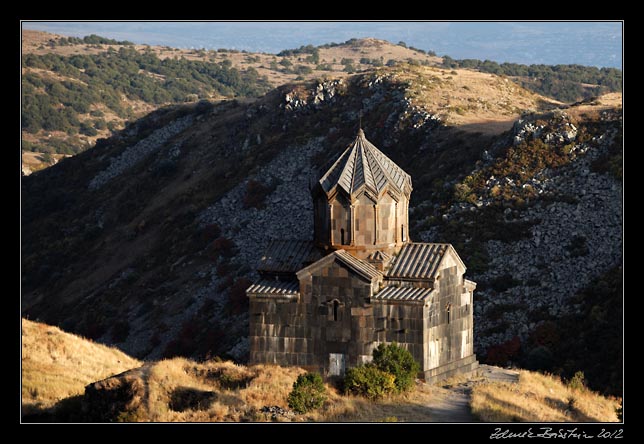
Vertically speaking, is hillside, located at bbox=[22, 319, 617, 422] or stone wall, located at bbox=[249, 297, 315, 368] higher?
stone wall, located at bbox=[249, 297, 315, 368]

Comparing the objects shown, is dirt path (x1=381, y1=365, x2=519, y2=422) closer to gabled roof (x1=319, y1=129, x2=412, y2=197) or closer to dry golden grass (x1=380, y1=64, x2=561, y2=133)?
gabled roof (x1=319, y1=129, x2=412, y2=197)

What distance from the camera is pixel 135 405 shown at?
28.5 metres

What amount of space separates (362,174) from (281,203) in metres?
40.1

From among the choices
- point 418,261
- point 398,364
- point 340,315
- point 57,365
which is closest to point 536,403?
point 398,364

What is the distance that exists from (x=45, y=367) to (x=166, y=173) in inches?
2076

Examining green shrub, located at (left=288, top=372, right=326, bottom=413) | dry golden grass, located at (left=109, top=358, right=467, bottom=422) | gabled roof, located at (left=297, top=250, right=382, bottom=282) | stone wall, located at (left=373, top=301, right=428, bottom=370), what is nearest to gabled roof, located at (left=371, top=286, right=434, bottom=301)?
stone wall, located at (left=373, top=301, right=428, bottom=370)

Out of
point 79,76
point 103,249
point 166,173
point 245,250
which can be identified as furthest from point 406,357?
point 79,76

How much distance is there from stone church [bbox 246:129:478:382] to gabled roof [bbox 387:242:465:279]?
3 cm

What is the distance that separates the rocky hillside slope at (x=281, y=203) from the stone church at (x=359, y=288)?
627 inches

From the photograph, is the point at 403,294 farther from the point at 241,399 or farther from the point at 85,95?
the point at 85,95

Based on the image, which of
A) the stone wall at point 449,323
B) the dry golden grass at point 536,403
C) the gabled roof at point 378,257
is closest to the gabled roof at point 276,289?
the gabled roof at point 378,257

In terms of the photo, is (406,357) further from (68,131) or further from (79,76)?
(79,76)

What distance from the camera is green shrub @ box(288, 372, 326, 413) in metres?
28.0

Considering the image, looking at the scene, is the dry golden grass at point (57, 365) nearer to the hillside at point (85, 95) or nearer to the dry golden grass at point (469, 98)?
the dry golden grass at point (469, 98)
